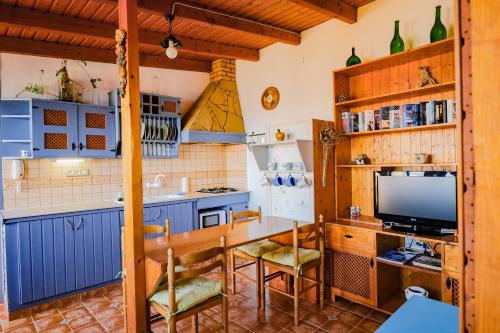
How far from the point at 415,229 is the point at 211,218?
277cm

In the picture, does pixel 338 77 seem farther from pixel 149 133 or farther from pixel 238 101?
pixel 149 133

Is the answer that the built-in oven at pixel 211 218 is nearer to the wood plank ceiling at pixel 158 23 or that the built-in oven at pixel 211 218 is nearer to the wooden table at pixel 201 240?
the wooden table at pixel 201 240

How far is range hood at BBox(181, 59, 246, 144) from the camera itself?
15.4 feet

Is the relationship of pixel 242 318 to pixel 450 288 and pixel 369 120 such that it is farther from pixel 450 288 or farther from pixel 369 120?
pixel 369 120

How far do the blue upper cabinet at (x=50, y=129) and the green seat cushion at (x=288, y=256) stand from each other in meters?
2.47

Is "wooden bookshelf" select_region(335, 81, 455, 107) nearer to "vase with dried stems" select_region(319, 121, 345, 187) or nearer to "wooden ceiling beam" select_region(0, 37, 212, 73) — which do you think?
"vase with dried stems" select_region(319, 121, 345, 187)

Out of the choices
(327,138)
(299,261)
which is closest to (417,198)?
(327,138)

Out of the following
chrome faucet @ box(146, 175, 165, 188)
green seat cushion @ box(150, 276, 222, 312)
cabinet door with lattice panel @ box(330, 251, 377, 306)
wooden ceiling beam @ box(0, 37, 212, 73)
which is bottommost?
cabinet door with lattice panel @ box(330, 251, 377, 306)

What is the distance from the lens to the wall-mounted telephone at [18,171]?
3582 millimetres

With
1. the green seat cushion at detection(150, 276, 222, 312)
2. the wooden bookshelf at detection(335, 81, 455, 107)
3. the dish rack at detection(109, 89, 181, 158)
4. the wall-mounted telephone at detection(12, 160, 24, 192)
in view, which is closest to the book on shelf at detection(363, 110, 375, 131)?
the wooden bookshelf at detection(335, 81, 455, 107)

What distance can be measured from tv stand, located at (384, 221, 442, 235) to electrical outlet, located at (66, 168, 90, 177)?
11.9ft

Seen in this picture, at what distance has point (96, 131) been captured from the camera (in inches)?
155

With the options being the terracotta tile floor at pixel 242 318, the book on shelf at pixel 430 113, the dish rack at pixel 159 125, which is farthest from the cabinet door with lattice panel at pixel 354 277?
the dish rack at pixel 159 125

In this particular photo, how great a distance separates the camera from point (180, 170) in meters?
5.03
